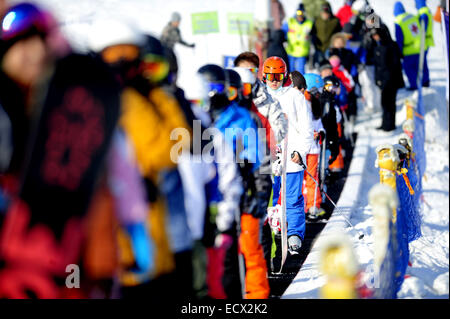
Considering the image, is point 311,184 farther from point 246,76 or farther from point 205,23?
point 205,23

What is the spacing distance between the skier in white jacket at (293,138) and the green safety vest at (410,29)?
640 cm

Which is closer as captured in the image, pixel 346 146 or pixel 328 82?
pixel 328 82

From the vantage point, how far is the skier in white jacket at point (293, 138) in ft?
23.1

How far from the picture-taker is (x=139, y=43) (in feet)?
12.9

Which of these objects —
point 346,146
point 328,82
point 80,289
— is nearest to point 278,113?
point 80,289

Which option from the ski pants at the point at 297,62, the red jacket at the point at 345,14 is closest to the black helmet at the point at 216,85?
the ski pants at the point at 297,62

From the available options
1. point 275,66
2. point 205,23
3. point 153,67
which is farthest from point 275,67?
point 205,23

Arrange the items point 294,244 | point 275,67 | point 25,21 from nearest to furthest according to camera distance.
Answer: point 25,21 → point 294,244 → point 275,67

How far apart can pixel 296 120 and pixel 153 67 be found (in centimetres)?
349

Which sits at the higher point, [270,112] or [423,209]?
[270,112]

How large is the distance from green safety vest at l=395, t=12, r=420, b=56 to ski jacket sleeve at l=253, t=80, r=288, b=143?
754 cm

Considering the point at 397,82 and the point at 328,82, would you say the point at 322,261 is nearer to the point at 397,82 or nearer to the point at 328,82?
the point at 328,82

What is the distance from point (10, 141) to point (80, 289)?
2.57 ft

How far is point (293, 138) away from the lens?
7.40 metres
